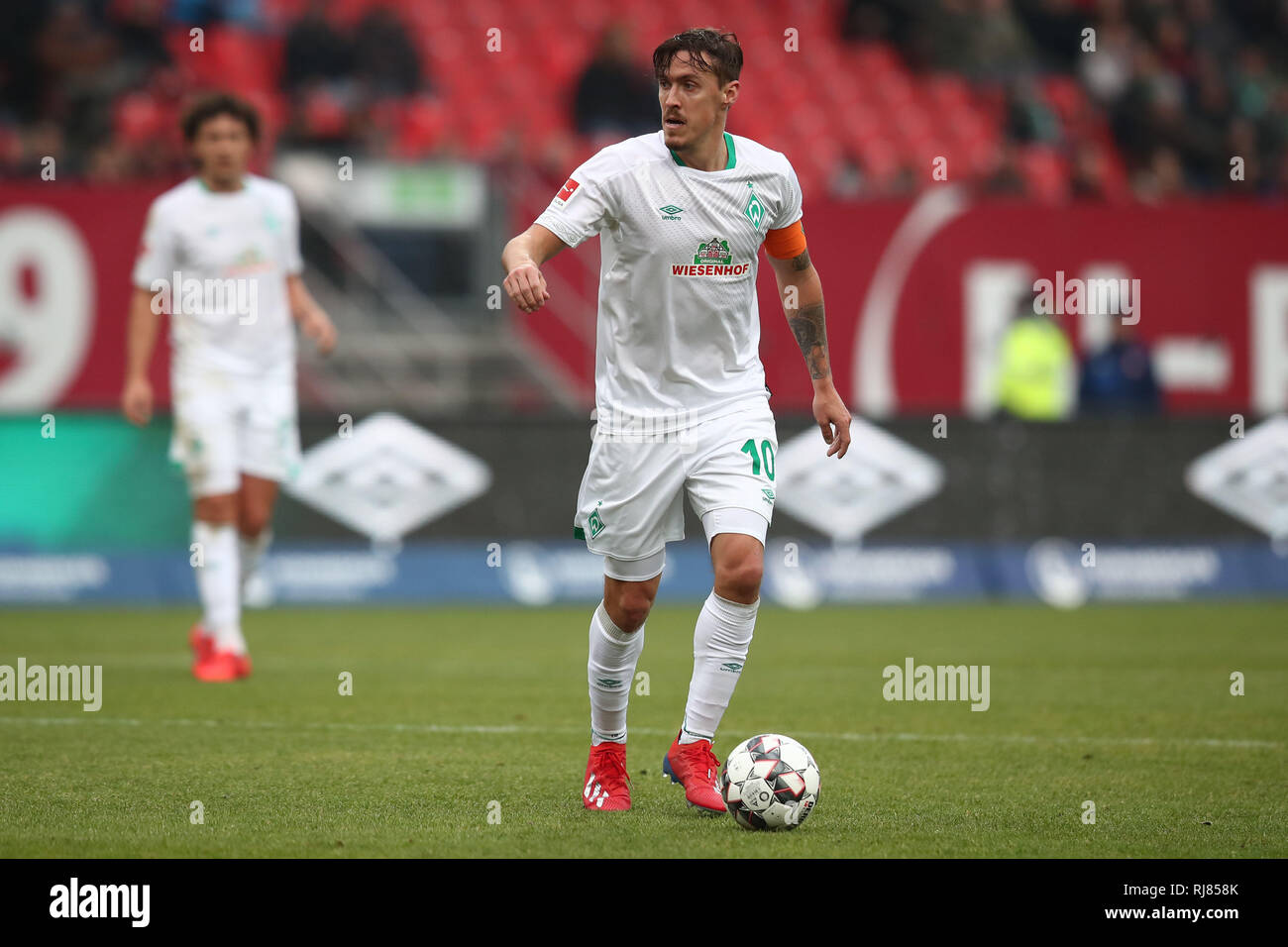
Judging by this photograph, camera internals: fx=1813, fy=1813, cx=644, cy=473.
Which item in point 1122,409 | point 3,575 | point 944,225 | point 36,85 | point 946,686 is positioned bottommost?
point 946,686

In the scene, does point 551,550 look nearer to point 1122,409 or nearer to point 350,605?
point 350,605

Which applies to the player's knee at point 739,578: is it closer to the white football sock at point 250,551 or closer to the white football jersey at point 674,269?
the white football jersey at point 674,269

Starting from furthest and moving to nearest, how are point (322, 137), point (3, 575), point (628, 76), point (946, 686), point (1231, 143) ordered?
point (1231, 143), point (628, 76), point (322, 137), point (3, 575), point (946, 686)

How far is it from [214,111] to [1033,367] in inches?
356

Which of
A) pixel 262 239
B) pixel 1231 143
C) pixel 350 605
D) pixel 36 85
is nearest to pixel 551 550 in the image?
pixel 350 605

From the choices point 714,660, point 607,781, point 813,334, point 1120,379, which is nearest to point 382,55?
point 1120,379

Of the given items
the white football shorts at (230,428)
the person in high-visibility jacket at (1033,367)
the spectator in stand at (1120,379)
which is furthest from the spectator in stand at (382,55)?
the white football shorts at (230,428)

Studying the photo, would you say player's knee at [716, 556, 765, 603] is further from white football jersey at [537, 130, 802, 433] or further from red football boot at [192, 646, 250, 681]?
red football boot at [192, 646, 250, 681]

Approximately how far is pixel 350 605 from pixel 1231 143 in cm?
1241

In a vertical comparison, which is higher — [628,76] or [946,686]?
[628,76]

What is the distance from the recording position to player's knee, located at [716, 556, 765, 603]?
5723 millimetres

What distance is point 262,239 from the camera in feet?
30.8

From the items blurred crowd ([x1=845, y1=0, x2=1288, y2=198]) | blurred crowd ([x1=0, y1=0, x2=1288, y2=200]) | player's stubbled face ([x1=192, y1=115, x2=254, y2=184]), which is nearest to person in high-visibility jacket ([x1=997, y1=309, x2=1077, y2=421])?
blurred crowd ([x1=0, y1=0, x2=1288, y2=200])

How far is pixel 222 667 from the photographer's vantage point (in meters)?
9.10
